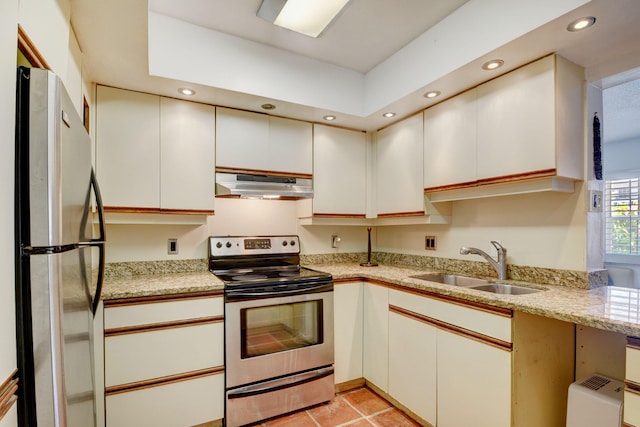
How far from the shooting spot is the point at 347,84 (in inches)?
100

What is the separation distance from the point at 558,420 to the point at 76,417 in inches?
84.4

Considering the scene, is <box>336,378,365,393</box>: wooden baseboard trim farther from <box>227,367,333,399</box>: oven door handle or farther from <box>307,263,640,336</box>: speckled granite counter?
<box>307,263,640,336</box>: speckled granite counter

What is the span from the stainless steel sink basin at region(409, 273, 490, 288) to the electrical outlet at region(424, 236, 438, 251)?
0.29 m

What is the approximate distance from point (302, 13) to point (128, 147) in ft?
4.51

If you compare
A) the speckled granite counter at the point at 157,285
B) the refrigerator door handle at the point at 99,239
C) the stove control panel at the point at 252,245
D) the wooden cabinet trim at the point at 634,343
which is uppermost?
the refrigerator door handle at the point at 99,239

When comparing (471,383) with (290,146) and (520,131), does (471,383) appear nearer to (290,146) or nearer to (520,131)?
(520,131)

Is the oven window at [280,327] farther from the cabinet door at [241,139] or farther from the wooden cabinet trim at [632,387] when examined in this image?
the wooden cabinet trim at [632,387]

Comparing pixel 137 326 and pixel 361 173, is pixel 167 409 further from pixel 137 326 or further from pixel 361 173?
pixel 361 173

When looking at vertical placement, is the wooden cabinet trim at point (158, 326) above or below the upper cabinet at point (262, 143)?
below

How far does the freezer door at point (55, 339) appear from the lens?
2.58 feet

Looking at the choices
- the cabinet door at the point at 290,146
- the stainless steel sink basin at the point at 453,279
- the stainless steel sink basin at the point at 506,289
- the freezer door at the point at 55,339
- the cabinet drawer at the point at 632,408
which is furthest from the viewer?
the cabinet door at the point at 290,146

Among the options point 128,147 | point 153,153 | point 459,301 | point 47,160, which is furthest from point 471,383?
point 128,147

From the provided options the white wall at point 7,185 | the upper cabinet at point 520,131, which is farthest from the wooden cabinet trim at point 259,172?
the white wall at point 7,185

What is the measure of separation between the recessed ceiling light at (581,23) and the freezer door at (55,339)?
7.00ft
